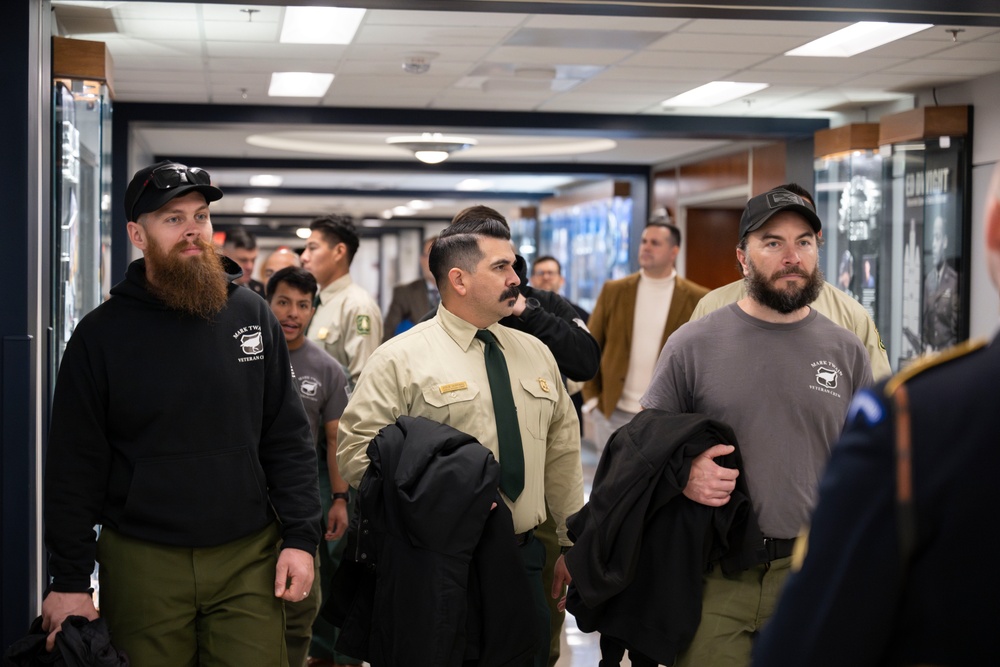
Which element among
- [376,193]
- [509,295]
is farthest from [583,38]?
[376,193]

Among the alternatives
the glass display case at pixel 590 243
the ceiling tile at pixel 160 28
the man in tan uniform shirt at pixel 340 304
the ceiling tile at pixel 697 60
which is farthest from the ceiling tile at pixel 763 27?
the glass display case at pixel 590 243

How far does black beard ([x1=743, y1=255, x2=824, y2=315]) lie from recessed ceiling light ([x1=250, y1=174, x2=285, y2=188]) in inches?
549

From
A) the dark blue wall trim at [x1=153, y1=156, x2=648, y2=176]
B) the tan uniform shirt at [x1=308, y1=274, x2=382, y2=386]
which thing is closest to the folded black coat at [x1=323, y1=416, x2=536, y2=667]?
the tan uniform shirt at [x1=308, y1=274, x2=382, y2=386]

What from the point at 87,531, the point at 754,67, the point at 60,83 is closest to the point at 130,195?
the point at 87,531

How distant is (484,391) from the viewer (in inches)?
120

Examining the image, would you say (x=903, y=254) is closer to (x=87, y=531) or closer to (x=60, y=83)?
(x=60, y=83)

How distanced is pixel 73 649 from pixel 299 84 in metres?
6.64

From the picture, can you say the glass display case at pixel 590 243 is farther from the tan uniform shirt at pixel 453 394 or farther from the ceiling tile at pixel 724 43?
the tan uniform shirt at pixel 453 394

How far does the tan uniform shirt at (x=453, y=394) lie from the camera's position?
299 centimetres

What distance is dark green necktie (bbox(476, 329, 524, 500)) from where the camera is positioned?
2.99 metres

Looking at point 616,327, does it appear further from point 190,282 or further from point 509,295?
point 190,282

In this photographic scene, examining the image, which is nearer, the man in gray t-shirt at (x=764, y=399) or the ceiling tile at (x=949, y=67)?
the man in gray t-shirt at (x=764, y=399)

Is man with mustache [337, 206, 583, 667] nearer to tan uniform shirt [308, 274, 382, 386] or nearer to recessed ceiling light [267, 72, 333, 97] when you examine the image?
tan uniform shirt [308, 274, 382, 386]

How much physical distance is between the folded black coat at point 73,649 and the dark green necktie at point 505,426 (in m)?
1.06
